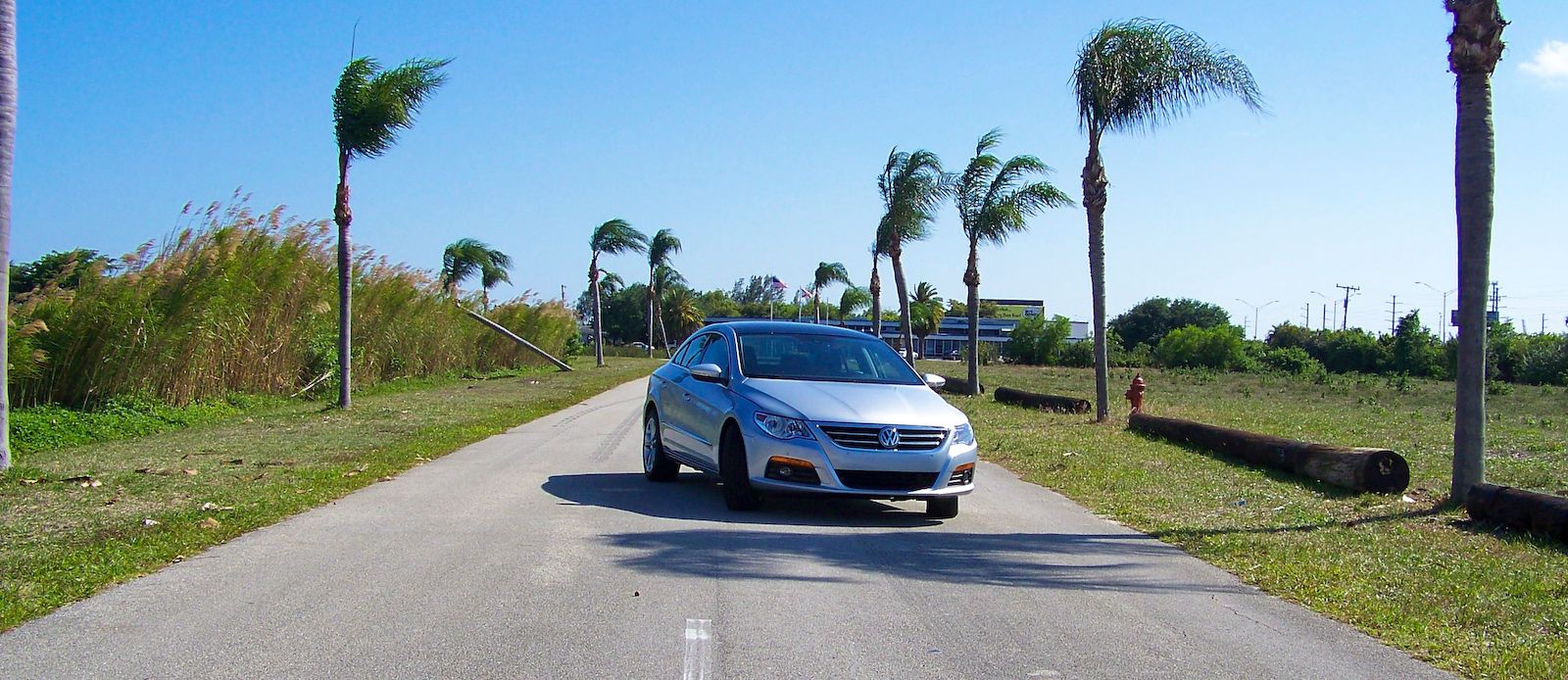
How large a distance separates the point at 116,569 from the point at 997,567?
17.0ft

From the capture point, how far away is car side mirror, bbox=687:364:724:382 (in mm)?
10141

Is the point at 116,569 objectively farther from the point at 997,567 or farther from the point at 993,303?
the point at 993,303

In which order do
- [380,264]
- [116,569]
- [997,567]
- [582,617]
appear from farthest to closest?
1. [380,264]
2. [997,567]
3. [116,569]
4. [582,617]

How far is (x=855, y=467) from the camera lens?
355 inches

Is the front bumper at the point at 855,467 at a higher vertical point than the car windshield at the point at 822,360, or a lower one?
lower

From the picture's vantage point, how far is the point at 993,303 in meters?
138

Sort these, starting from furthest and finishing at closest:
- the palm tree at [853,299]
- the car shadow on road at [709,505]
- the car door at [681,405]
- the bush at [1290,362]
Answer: the palm tree at [853,299] → the bush at [1290,362] → the car door at [681,405] → the car shadow on road at [709,505]

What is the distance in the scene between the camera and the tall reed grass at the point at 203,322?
661 inches

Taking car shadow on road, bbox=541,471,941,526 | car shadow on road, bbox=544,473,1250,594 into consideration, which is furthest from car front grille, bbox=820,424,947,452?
car shadow on road, bbox=544,473,1250,594

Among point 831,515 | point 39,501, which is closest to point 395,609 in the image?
point 831,515

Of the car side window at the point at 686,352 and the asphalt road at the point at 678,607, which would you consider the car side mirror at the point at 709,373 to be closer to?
the asphalt road at the point at 678,607

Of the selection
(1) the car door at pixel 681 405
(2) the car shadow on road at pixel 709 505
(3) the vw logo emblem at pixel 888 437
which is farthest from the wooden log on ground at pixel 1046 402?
(3) the vw logo emblem at pixel 888 437

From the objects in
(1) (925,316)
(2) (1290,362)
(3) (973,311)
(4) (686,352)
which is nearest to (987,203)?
(3) (973,311)

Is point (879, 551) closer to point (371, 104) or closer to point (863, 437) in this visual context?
point (863, 437)
